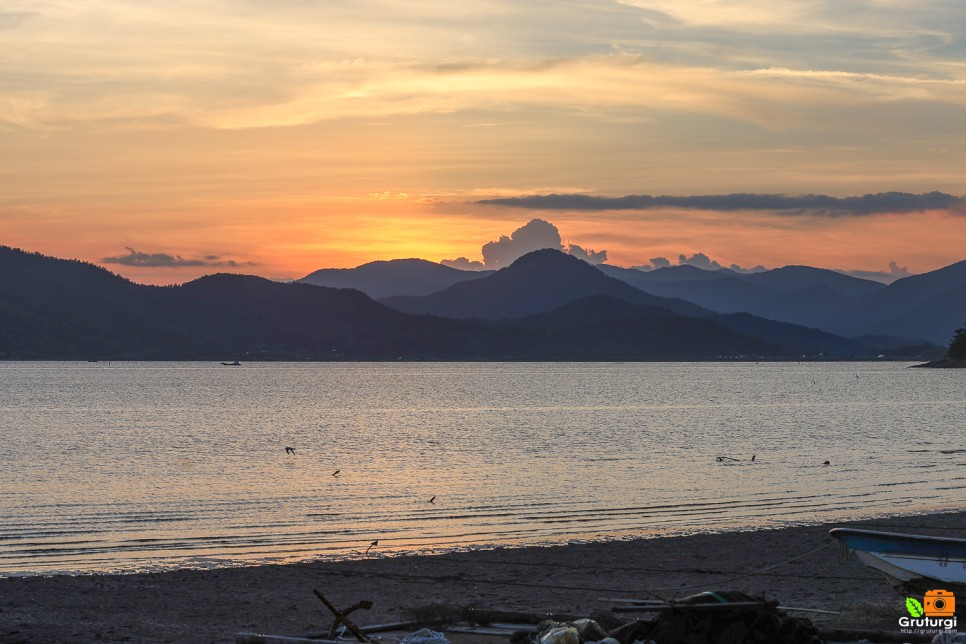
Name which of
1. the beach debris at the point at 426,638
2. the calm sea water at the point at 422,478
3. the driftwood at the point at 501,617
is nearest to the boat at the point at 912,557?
the driftwood at the point at 501,617

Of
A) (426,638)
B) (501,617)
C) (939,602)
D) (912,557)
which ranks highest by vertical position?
(912,557)

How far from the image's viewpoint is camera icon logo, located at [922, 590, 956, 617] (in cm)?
1902

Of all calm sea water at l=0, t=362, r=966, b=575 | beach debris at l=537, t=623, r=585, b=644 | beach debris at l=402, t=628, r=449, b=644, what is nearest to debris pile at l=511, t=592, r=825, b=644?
beach debris at l=537, t=623, r=585, b=644

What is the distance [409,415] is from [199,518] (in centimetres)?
6973

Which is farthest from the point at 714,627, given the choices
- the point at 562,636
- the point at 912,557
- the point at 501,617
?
the point at 912,557

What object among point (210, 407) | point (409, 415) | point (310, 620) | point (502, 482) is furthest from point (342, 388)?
point (310, 620)

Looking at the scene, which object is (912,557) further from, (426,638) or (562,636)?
(426,638)

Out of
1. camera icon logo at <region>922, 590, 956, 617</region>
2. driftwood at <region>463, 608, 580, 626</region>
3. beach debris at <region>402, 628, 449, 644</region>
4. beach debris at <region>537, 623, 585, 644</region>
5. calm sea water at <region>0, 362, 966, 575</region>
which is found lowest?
calm sea water at <region>0, 362, 966, 575</region>

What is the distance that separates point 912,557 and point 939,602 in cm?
83

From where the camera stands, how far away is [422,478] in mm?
48000

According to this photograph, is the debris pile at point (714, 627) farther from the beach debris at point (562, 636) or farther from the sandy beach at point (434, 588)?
the sandy beach at point (434, 588)

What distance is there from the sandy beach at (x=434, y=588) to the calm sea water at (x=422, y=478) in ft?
9.86

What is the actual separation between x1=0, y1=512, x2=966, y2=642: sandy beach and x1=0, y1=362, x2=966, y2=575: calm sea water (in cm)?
301

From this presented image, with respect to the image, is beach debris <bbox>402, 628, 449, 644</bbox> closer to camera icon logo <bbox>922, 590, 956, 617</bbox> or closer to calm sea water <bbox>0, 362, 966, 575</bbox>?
camera icon logo <bbox>922, 590, 956, 617</bbox>
